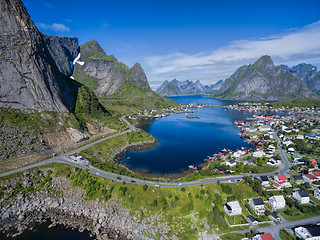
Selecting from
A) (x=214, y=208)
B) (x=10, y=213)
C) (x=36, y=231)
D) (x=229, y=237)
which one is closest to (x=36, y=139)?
(x=10, y=213)

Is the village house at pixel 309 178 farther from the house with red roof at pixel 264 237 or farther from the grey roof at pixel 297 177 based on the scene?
the house with red roof at pixel 264 237

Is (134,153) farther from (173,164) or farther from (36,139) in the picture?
(36,139)

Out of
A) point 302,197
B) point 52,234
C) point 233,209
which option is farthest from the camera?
point 302,197

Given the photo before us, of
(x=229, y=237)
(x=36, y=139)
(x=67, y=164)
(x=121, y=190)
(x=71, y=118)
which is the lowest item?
(x=229, y=237)

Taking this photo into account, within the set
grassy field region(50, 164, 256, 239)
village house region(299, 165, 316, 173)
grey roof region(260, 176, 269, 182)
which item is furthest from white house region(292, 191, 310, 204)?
village house region(299, 165, 316, 173)

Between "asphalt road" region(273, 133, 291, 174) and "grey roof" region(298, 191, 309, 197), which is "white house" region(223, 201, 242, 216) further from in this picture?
"asphalt road" region(273, 133, 291, 174)

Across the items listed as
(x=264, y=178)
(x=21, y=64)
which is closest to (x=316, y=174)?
(x=264, y=178)

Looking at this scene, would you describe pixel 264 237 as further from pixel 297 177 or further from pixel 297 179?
pixel 297 177
